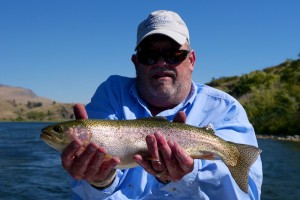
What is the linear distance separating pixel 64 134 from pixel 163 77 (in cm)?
118

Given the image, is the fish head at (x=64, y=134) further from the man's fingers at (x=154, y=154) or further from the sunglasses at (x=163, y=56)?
the sunglasses at (x=163, y=56)

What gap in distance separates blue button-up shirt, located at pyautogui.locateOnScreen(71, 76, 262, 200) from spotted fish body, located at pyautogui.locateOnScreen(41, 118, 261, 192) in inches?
4.4

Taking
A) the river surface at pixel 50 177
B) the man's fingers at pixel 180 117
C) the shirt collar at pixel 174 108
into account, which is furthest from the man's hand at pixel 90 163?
the river surface at pixel 50 177

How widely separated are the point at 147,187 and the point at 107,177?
1.44ft

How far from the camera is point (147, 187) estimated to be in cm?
397

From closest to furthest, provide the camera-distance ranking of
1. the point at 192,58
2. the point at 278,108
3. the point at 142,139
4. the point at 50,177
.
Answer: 1. the point at 142,139
2. the point at 192,58
3. the point at 50,177
4. the point at 278,108

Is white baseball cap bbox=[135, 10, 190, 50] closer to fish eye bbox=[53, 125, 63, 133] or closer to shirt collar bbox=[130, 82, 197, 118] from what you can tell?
shirt collar bbox=[130, 82, 197, 118]

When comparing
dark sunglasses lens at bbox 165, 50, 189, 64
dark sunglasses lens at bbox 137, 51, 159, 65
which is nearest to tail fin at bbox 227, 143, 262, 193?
dark sunglasses lens at bbox 165, 50, 189, 64

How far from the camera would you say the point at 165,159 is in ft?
11.8

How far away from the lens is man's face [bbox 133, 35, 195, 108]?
4285 millimetres

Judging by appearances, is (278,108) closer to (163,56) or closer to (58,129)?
(163,56)

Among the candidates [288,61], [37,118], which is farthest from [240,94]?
[37,118]

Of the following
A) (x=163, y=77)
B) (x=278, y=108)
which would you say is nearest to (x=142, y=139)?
(x=163, y=77)

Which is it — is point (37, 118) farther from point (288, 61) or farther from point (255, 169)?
A: point (255, 169)
